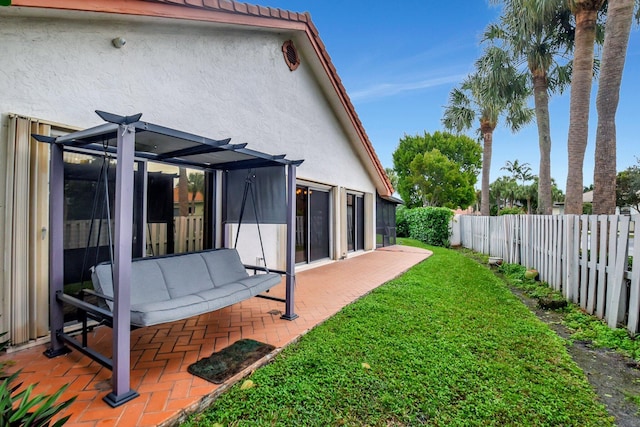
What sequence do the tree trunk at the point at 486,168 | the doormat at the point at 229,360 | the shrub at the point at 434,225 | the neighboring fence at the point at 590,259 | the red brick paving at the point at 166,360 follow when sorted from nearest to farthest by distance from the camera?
the red brick paving at the point at 166,360, the doormat at the point at 229,360, the neighboring fence at the point at 590,259, the shrub at the point at 434,225, the tree trunk at the point at 486,168

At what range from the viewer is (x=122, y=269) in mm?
2736

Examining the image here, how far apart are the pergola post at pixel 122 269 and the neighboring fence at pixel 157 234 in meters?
1.53

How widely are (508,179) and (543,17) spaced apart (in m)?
49.1

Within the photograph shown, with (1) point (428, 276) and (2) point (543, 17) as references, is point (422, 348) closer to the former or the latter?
(1) point (428, 276)

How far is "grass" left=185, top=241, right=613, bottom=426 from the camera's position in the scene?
A: 2619 mm

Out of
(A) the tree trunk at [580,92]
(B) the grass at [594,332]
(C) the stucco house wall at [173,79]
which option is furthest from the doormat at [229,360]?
(A) the tree trunk at [580,92]

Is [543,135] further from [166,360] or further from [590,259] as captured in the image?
[166,360]

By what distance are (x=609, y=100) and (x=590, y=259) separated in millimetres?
4919

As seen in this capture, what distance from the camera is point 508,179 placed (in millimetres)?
53688

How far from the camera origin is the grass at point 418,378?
2619 mm

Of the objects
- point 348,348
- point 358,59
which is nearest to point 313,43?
point 348,348

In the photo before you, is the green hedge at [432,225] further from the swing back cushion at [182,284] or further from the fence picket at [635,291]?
the swing back cushion at [182,284]

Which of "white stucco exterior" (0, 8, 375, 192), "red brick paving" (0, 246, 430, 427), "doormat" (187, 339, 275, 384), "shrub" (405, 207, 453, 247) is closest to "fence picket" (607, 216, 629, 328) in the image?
"red brick paving" (0, 246, 430, 427)

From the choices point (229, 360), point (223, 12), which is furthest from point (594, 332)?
point (223, 12)
